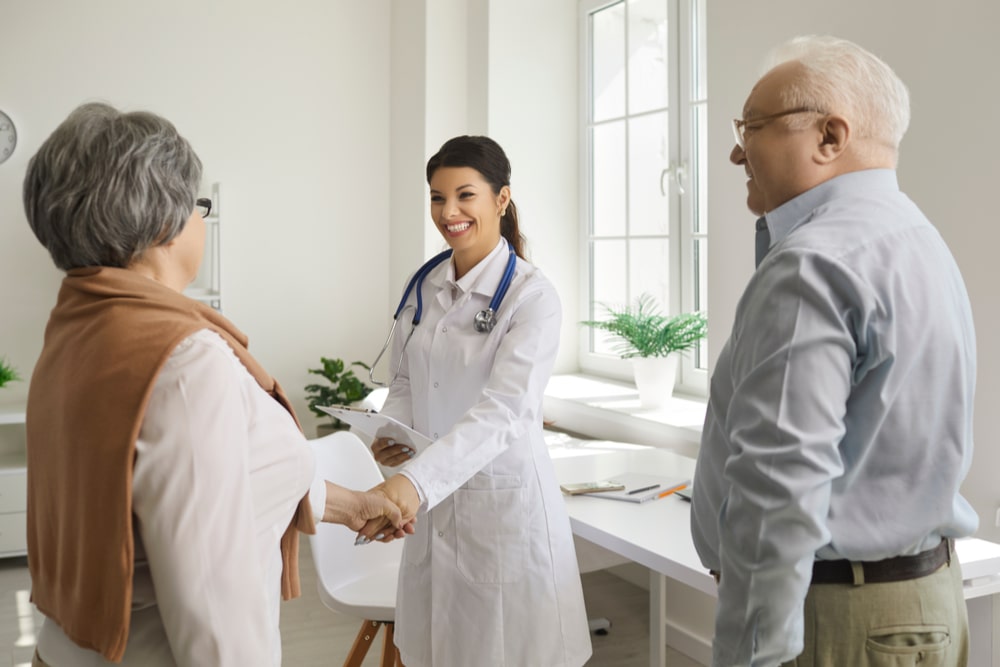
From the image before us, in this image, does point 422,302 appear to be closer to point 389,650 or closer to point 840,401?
point 389,650

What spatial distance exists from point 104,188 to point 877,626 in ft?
3.64

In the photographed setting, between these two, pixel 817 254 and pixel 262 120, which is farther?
pixel 262 120

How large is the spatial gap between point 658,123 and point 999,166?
6.43ft

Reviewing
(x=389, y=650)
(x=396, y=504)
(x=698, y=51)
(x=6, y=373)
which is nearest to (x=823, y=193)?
(x=396, y=504)

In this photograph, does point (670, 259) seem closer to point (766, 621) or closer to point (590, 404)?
point (590, 404)

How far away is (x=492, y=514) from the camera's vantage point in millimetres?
2020

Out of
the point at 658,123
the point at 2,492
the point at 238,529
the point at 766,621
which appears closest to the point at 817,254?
the point at 766,621

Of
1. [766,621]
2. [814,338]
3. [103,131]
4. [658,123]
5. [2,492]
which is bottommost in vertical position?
[2,492]

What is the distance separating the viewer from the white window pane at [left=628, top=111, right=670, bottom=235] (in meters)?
4.02

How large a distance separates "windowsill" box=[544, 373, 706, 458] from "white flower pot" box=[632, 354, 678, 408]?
0.04 meters

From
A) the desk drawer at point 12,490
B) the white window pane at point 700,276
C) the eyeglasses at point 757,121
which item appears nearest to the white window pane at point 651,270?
the white window pane at point 700,276

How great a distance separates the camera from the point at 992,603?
7.16 ft

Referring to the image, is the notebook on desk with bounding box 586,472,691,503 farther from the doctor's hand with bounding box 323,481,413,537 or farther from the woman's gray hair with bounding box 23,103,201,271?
the woman's gray hair with bounding box 23,103,201,271

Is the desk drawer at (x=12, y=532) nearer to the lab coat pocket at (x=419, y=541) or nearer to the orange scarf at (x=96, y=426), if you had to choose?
the lab coat pocket at (x=419, y=541)
